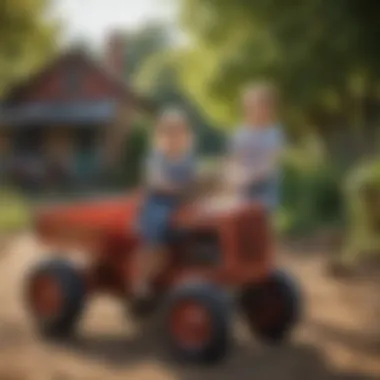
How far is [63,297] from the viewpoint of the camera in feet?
4.89

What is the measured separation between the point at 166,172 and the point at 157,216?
8cm

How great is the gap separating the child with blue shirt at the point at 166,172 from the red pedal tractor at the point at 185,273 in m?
0.02

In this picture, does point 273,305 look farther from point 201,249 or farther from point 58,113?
point 58,113

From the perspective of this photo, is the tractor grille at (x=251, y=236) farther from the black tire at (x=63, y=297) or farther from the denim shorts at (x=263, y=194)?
the black tire at (x=63, y=297)

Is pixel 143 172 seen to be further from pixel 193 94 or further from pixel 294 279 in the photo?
pixel 294 279

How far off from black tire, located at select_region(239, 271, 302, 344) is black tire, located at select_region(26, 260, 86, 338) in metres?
0.29

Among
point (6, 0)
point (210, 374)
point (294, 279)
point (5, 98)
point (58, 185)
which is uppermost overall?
point (6, 0)

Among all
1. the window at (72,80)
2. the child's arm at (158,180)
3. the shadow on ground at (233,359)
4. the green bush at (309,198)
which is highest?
the window at (72,80)

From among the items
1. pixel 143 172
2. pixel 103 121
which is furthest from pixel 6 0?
pixel 143 172

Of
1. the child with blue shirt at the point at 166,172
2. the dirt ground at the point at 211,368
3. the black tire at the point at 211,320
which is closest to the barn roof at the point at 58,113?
the child with blue shirt at the point at 166,172

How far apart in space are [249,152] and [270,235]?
0.15m

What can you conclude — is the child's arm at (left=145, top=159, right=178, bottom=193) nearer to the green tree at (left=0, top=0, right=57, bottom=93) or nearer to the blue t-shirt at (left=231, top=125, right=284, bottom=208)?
the blue t-shirt at (left=231, top=125, right=284, bottom=208)

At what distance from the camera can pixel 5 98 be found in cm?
150

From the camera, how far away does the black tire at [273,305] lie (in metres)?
1.49
